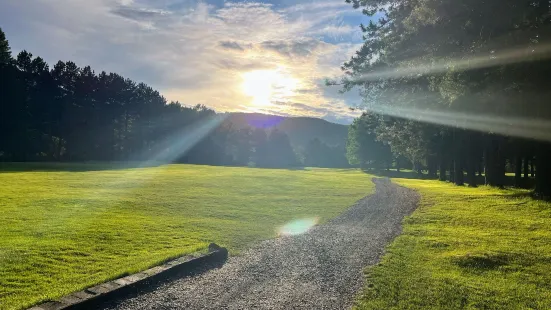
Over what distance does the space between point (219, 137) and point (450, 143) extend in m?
79.5

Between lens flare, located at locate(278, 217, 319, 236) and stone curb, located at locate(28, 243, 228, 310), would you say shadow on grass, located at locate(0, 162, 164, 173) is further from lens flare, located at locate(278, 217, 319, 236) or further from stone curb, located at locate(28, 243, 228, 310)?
stone curb, located at locate(28, 243, 228, 310)

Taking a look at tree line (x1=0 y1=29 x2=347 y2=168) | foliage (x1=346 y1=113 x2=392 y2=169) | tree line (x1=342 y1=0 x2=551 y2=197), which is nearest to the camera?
tree line (x1=342 y1=0 x2=551 y2=197)

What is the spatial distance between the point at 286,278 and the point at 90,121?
76.7 meters

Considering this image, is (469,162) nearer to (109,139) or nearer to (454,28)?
(454,28)

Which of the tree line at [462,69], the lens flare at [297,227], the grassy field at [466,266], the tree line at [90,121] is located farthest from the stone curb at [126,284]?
the tree line at [90,121]

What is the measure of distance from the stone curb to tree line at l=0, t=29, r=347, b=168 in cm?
6781

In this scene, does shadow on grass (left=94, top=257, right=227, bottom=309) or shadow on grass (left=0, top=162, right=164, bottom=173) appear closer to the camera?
shadow on grass (left=94, top=257, right=227, bottom=309)

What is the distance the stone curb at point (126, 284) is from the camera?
23.2 feet

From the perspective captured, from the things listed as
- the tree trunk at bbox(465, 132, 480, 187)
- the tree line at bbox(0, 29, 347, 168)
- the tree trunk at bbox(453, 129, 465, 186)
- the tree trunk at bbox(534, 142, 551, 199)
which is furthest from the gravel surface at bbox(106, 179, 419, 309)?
the tree line at bbox(0, 29, 347, 168)

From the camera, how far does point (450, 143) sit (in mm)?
44750

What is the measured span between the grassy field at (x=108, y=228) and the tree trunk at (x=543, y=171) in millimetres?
12316

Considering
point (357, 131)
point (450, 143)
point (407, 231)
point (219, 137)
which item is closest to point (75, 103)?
point (219, 137)

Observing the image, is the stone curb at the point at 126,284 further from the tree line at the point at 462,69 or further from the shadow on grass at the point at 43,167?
the shadow on grass at the point at 43,167

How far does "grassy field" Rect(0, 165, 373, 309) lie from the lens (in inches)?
352
